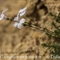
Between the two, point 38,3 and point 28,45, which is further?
Answer: point 38,3

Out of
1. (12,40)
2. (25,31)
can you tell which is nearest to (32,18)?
(25,31)

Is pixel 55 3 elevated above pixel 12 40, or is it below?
above

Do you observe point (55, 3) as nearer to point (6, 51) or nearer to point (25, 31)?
point (25, 31)

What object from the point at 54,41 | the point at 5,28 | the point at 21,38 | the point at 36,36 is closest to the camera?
the point at 54,41

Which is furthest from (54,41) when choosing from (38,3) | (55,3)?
(38,3)

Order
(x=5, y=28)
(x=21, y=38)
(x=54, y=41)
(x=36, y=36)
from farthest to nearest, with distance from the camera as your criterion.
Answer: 1. (x=5, y=28)
2. (x=21, y=38)
3. (x=36, y=36)
4. (x=54, y=41)

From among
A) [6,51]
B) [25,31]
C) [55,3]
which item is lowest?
[6,51]
